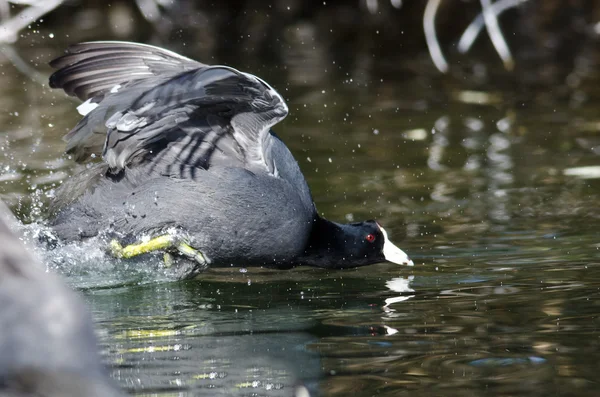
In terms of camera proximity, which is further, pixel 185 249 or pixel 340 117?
pixel 340 117

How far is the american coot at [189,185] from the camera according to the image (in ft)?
16.9

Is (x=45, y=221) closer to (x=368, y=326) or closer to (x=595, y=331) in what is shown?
(x=368, y=326)

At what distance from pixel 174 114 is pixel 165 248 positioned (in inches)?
31.3

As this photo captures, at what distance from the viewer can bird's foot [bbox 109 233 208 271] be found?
17.2 ft

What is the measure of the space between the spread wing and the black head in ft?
1.56

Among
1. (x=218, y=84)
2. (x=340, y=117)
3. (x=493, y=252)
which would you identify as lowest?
(x=493, y=252)

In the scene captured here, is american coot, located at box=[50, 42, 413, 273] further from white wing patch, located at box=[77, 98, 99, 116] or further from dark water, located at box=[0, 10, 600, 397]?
dark water, located at box=[0, 10, 600, 397]

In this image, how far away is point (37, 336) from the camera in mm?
1936

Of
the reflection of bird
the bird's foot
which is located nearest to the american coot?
the bird's foot

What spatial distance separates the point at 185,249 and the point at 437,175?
273 cm

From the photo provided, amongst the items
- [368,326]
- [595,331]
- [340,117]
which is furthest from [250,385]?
[340,117]

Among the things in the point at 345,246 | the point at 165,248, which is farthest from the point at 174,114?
the point at 345,246

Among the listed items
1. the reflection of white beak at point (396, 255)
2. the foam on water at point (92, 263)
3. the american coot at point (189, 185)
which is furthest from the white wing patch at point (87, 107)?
the reflection of white beak at point (396, 255)

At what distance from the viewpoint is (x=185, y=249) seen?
5.23 meters
